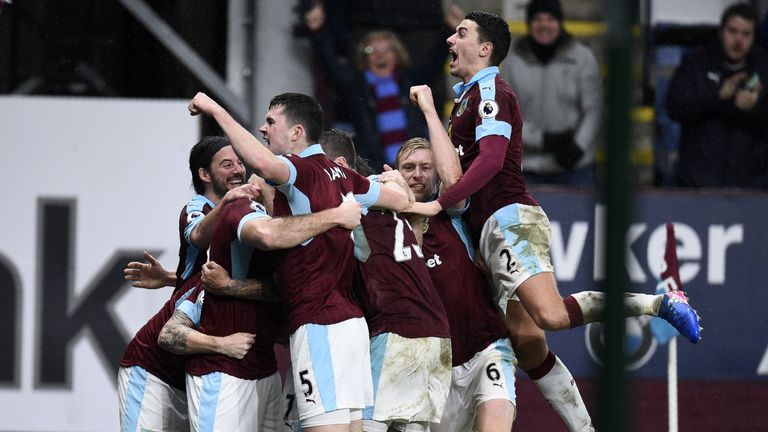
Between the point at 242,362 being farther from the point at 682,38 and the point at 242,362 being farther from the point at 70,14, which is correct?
the point at 682,38

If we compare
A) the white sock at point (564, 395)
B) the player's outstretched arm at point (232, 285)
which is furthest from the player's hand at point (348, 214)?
the white sock at point (564, 395)

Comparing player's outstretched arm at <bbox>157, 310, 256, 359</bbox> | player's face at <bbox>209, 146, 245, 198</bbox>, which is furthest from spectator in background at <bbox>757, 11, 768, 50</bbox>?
player's outstretched arm at <bbox>157, 310, 256, 359</bbox>

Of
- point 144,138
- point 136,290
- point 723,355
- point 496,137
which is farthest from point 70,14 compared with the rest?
point 723,355

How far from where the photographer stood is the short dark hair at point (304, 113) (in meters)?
4.73

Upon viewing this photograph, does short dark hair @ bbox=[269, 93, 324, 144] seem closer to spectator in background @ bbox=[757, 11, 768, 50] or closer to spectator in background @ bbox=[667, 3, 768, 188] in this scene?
spectator in background @ bbox=[667, 3, 768, 188]

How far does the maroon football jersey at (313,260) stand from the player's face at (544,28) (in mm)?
3865

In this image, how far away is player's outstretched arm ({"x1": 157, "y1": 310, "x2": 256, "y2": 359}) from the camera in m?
4.74


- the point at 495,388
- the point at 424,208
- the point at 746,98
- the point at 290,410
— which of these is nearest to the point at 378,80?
the point at 746,98

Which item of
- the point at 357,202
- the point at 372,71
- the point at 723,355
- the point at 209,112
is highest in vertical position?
the point at 372,71

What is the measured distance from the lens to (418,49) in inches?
323

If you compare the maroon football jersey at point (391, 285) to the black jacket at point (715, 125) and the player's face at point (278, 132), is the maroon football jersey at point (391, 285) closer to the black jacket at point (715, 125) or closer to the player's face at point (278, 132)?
the player's face at point (278, 132)

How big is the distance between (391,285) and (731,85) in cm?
427

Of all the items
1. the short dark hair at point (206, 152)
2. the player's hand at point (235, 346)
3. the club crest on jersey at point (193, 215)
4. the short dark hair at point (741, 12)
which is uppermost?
the short dark hair at point (741, 12)

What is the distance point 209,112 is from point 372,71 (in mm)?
3860
